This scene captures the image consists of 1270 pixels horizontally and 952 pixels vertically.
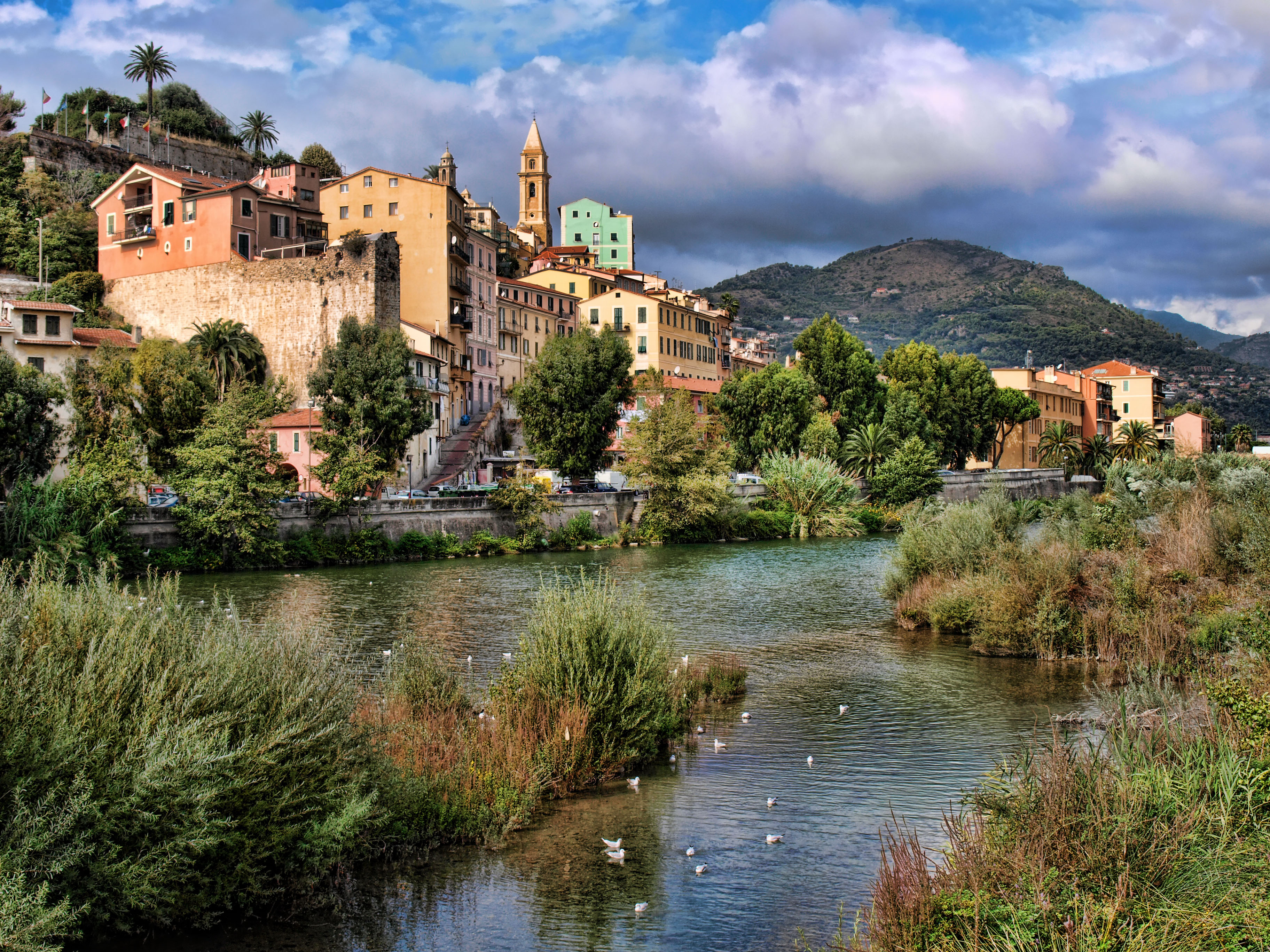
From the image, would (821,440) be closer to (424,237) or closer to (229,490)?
(424,237)

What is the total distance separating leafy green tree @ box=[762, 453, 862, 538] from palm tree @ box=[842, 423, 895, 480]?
7379mm

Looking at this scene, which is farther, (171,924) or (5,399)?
Answer: (5,399)

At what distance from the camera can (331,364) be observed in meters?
52.0

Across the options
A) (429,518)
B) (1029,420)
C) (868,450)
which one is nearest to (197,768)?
(429,518)

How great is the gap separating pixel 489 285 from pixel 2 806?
2946 inches

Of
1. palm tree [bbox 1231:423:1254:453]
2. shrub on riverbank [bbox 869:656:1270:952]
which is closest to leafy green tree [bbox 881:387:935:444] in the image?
palm tree [bbox 1231:423:1254:453]

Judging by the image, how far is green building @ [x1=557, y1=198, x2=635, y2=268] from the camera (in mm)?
133750

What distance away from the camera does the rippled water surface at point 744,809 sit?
9.83 m

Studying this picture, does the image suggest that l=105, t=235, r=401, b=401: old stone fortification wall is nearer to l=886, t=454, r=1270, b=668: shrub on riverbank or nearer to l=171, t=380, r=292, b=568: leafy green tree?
l=171, t=380, r=292, b=568: leafy green tree

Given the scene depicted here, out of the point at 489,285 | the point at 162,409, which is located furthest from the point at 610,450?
the point at 162,409

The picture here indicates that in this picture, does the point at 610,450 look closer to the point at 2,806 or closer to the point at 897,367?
the point at 897,367

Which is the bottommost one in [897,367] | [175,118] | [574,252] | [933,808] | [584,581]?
[933,808]

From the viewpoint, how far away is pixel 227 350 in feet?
196

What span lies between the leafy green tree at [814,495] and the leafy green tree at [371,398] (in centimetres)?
2037
